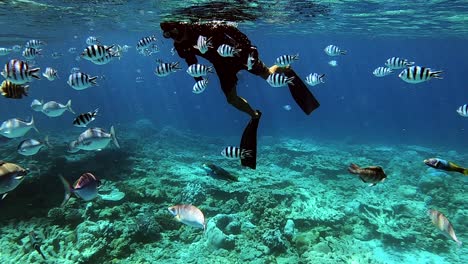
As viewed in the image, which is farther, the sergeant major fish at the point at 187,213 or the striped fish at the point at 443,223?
the striped fish at the point at 443,223

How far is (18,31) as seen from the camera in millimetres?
32719

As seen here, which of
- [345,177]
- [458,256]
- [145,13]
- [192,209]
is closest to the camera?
[192,209]

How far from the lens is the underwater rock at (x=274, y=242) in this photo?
9523 millimetres

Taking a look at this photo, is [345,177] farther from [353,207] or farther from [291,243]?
[291,243]

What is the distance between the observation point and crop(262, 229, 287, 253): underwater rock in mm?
9523

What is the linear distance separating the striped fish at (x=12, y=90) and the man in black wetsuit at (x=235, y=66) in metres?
3.74

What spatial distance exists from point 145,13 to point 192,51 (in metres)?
16.9

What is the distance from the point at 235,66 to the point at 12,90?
4.90m

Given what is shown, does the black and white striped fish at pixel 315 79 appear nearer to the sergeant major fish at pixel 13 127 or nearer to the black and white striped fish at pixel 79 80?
the black and white striped fish at pixel 79 80

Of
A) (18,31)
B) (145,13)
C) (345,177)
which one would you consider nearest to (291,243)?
(345,177)

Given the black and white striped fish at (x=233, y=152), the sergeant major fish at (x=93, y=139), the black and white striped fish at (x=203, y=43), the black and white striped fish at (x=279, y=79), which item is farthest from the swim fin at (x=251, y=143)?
the sergeant major fish at (x=93, y=139)

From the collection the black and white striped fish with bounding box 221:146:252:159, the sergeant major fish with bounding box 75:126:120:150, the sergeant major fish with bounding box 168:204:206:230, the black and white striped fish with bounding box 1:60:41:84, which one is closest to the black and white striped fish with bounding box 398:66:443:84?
the black and white striped fish with bounding box 221:146:252:159

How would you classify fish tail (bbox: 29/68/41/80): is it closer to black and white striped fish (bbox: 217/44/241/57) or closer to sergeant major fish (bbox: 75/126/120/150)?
sergeant major fish (bbox: 75/126/120/150)

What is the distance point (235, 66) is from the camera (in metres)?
7.88
